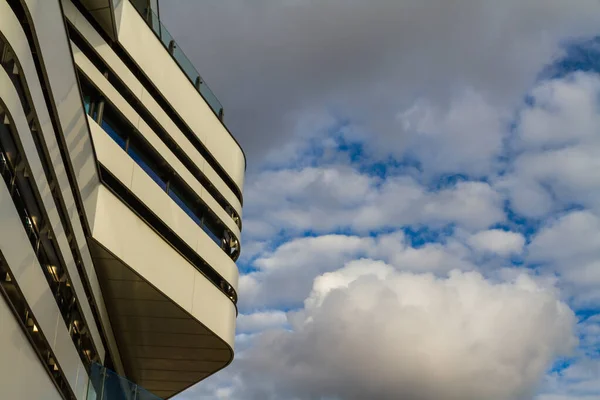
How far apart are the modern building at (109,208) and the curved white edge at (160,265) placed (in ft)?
0.16

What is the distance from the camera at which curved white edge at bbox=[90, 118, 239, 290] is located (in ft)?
53.8

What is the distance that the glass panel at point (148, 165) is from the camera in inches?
727

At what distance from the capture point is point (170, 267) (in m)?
18.4

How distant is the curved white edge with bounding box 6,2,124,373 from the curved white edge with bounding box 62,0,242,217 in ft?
12.1

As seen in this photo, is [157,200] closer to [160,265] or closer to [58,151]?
[160,265]

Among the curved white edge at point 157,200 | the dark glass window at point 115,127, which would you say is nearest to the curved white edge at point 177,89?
the dark glass window at point 115,127

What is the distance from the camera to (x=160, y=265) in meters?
17.9

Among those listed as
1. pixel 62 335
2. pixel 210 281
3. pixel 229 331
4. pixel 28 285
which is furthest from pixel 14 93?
pixel 229 331

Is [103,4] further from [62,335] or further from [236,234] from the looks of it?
[236,234]

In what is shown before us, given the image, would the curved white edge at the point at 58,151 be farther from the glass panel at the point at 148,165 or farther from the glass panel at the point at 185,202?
the glass panel at the point at 185,202

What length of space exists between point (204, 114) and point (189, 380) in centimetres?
1043

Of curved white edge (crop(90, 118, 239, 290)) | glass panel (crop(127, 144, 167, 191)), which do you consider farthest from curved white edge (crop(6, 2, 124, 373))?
glass panel (crop(127, 144, 167, 191))

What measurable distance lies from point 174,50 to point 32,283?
1262 cm

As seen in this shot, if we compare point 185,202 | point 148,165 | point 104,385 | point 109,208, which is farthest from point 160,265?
point 104,385
